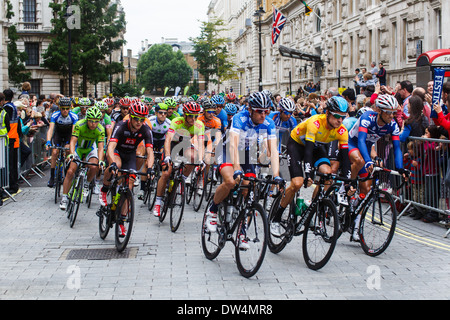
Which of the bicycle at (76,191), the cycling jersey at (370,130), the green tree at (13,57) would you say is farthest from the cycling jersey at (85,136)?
the green tree at (13,57)

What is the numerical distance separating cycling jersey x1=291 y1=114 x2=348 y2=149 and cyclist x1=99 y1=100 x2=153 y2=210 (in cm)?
223

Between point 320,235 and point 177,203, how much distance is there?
347 cm

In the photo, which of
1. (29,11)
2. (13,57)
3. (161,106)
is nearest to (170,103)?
(161,106)

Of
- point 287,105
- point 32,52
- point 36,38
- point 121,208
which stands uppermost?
point 36,38

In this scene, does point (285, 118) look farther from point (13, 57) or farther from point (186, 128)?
point (13, 57)

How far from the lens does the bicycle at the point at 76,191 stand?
10.8 meters

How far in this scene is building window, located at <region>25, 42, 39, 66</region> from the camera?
69.8 meters

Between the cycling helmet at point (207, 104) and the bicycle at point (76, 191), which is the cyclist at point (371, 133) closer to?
the cycling helmet at point (207, 104)

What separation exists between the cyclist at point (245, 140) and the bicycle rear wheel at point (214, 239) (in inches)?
2.6

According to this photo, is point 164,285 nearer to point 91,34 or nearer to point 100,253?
point 100,253

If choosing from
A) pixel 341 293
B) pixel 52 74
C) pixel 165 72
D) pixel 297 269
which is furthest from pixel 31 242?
pixel 165 72

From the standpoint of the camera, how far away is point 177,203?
416 inches

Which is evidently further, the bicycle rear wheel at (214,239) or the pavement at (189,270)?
the bicycle rear wheel at (214,239)

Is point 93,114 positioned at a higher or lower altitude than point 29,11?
lower
